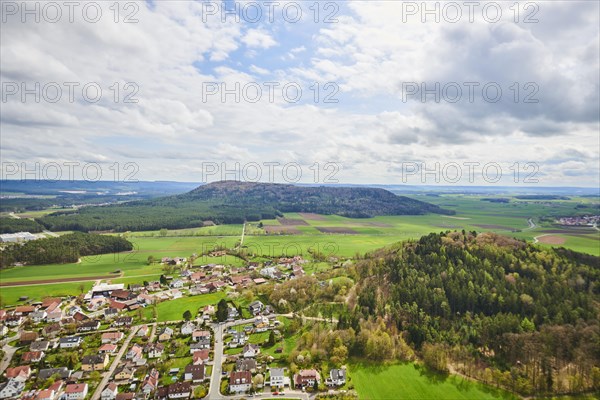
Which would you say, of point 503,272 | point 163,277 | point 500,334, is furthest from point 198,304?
point 503,272

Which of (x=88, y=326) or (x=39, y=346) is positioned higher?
(x=88, y=326)

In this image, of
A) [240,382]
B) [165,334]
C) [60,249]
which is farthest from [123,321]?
[60,249]

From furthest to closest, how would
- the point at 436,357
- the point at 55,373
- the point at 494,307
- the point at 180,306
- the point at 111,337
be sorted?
1. the point at 180,306
2. the point at 494,307
3. the point at 111,337
4. the point at 436,357
5. the point at 55,373

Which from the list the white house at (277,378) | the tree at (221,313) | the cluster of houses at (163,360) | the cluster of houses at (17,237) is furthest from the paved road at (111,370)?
the cluster of houses at (17,237)

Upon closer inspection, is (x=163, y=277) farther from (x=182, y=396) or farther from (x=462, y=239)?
(x=462, y=239)

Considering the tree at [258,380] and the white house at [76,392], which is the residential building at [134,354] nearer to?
the white house at [76,392]

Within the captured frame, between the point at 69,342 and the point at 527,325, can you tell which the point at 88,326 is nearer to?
the point at 69,342

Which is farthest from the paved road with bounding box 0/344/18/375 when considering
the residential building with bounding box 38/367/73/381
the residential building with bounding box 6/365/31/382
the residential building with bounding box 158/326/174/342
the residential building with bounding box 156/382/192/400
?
the residential building with bounding box 156/382/192/400
